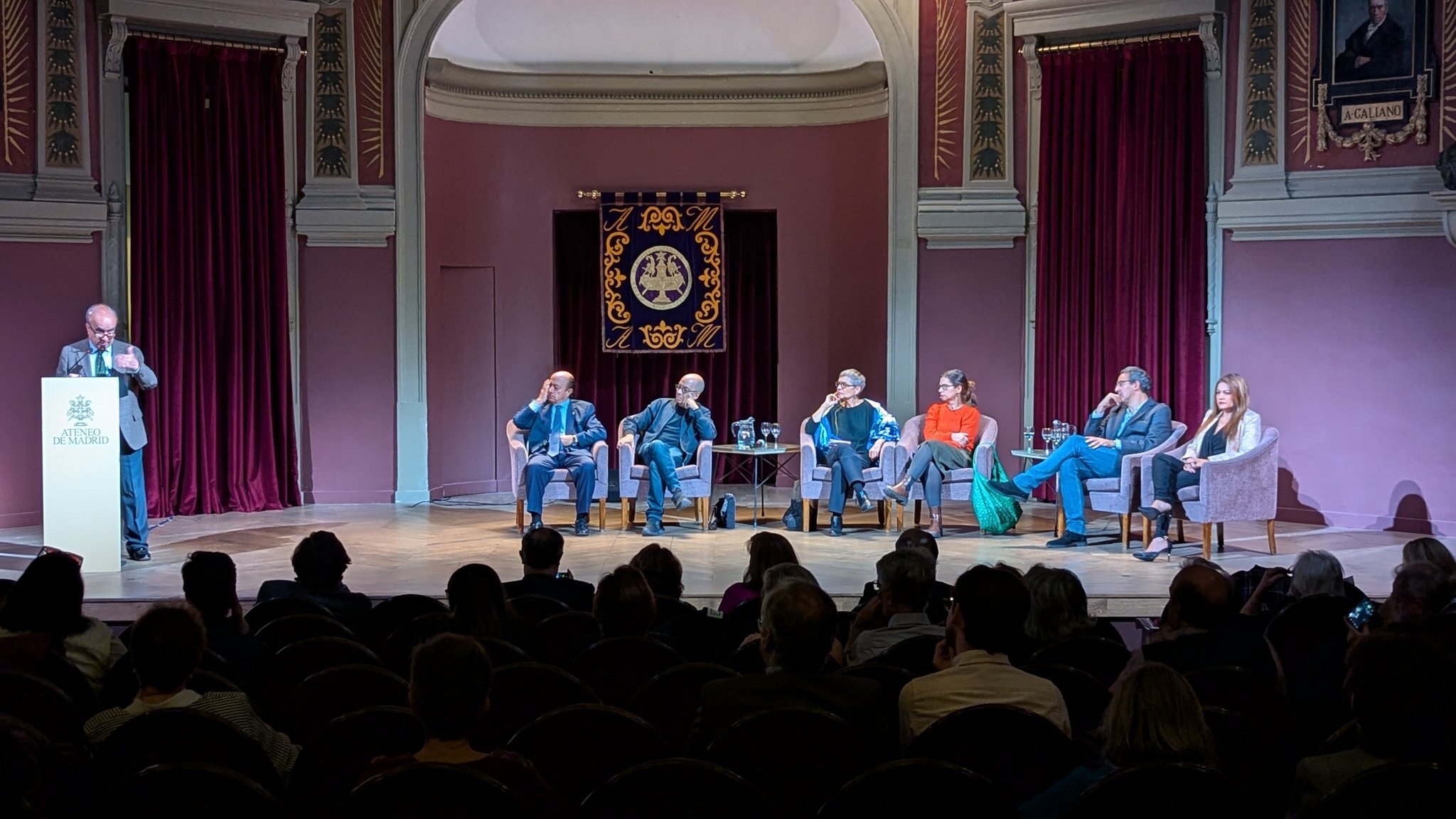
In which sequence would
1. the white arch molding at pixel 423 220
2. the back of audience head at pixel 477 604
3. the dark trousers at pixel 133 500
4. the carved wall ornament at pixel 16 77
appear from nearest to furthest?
the back of audience head at pixel 477 604 → the dark trousers at pixel 133 500 → the carved wall ornament at pixel 16 77 → the white arch molding at pixel 423 220

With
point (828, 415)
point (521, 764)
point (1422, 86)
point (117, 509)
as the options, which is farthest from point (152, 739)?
point (1422, 86)

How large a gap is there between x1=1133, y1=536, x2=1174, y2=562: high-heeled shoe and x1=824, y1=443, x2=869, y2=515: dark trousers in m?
1.65

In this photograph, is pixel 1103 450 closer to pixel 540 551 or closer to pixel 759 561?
pixel 759 561

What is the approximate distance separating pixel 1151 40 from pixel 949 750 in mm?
7477

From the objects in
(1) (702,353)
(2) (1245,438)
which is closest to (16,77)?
(1) (702,353)

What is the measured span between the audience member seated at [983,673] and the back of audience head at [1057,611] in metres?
0.69

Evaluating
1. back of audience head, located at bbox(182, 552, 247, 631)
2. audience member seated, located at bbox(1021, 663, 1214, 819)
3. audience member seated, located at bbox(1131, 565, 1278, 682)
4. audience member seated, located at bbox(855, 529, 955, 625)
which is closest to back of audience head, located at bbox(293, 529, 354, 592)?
back of audience head, located at bbox(182, 552, 247, 631)

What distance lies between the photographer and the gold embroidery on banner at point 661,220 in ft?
35.0

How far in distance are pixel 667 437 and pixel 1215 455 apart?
124 inches

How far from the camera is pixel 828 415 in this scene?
8.41 m

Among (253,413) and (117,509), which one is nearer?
(117,509)

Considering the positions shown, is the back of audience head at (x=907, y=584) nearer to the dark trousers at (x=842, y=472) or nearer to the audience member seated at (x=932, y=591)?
the audience member seated at (x=932, y=591)

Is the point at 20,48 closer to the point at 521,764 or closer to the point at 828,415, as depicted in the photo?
the point at 828,415

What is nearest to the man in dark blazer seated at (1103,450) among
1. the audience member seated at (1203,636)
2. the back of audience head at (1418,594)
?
the back of audience head at (1418,594)
